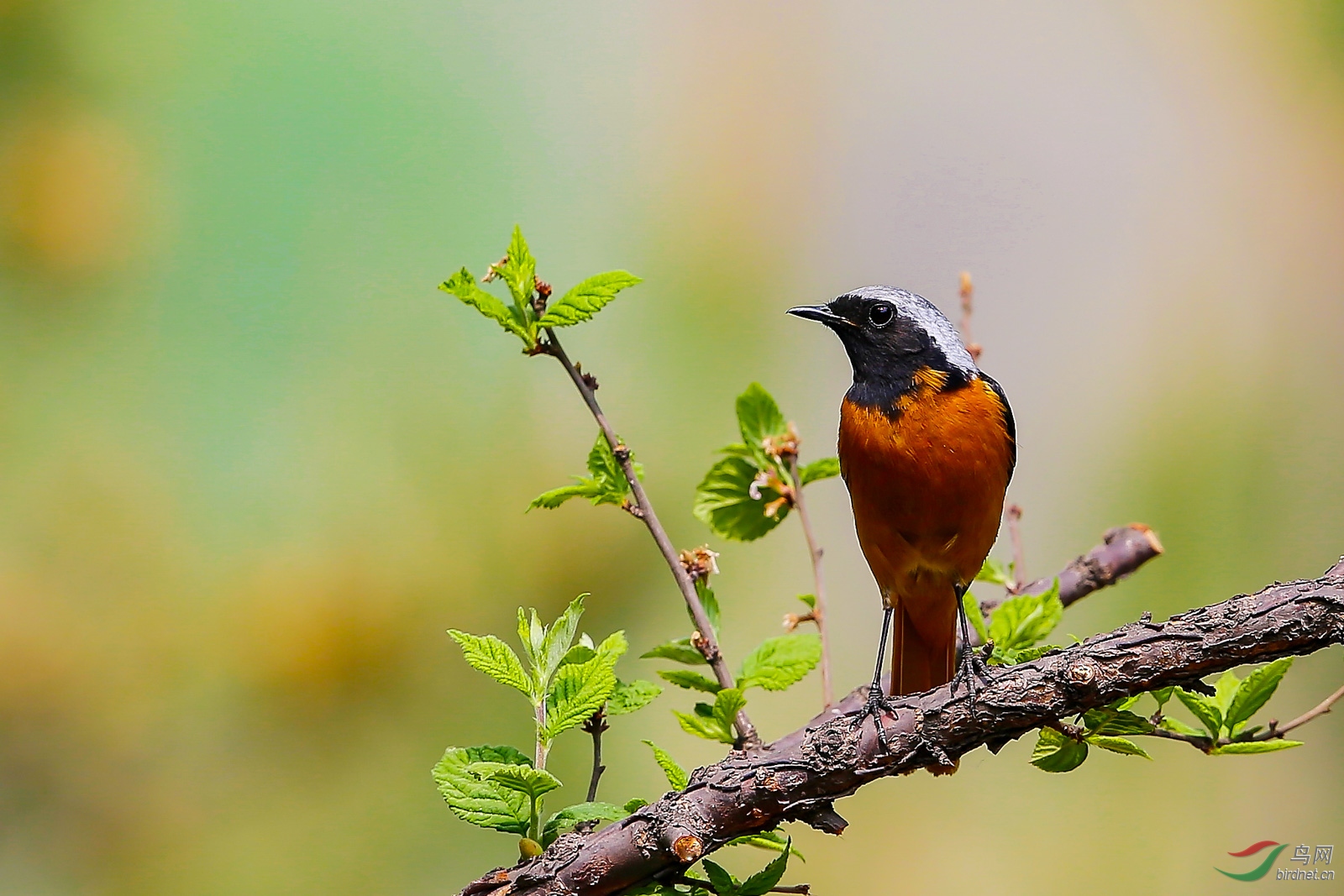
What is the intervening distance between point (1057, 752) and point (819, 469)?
380 millimetres

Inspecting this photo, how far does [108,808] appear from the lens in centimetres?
164

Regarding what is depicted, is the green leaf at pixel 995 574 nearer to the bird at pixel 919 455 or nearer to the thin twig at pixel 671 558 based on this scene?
the bird at pixel 919 455

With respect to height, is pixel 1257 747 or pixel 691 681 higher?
pixel 691 681

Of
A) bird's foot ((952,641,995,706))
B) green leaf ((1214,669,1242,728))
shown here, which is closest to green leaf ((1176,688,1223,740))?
green leaf ((1214,669,1242,728))

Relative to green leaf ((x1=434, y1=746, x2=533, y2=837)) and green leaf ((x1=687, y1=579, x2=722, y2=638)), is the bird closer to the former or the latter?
green leaf ((x1=687, y1=579, x2=722, y2=638))

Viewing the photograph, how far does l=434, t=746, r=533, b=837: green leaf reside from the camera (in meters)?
0.71

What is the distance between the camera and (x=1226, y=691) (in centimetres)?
82

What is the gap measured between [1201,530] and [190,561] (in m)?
1.83

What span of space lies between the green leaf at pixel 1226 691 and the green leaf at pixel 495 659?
52cm

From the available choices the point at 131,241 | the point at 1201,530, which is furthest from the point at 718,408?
the point at 131,241

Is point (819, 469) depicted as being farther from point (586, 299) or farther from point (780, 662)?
point (586, 299)

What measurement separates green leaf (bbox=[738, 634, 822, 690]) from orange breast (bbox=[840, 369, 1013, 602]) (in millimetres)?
195

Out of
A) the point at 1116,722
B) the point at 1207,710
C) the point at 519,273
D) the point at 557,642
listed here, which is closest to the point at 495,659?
the point at 557,642

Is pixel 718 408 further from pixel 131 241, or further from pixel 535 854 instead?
pixel 535 854
